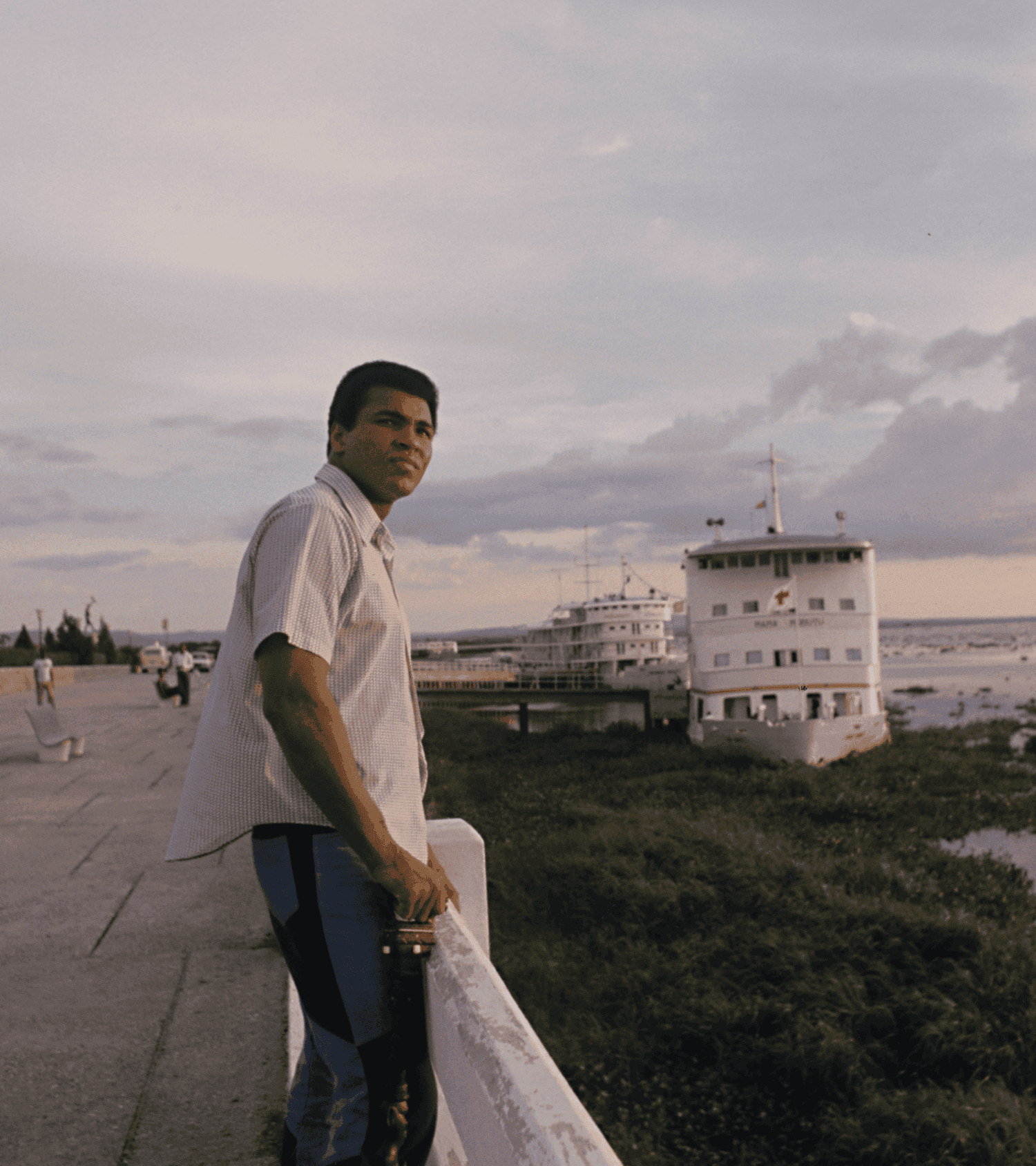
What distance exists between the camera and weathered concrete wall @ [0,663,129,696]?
2941 centimetres

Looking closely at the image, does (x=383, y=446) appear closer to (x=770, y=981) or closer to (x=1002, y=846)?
(x=770, y=981)

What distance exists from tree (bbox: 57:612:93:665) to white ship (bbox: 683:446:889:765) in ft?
126

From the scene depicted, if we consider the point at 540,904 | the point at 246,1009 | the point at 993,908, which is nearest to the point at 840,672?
the point at 993,908

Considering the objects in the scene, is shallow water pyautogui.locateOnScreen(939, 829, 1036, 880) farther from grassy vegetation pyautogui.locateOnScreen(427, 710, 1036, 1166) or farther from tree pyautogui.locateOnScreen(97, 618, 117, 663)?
tree pyautogui.locateOnScreen(97, 618, 117, 663)

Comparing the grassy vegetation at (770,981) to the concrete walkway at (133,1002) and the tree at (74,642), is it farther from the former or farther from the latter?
the tree at (74,642)

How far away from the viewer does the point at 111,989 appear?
13.4ft

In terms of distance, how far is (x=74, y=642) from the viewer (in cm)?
5094

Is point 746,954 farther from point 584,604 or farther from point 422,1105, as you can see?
point 584,604

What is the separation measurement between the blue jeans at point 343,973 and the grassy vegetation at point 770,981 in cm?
399

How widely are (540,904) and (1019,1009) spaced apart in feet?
14.8

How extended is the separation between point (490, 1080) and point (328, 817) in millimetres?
531

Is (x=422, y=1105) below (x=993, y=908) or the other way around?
the other way around

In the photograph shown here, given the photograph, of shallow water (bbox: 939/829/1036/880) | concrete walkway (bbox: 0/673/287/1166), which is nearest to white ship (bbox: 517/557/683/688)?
shallow water (bbox: 939/829/1036/880)

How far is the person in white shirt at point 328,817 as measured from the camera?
67.6 inches
